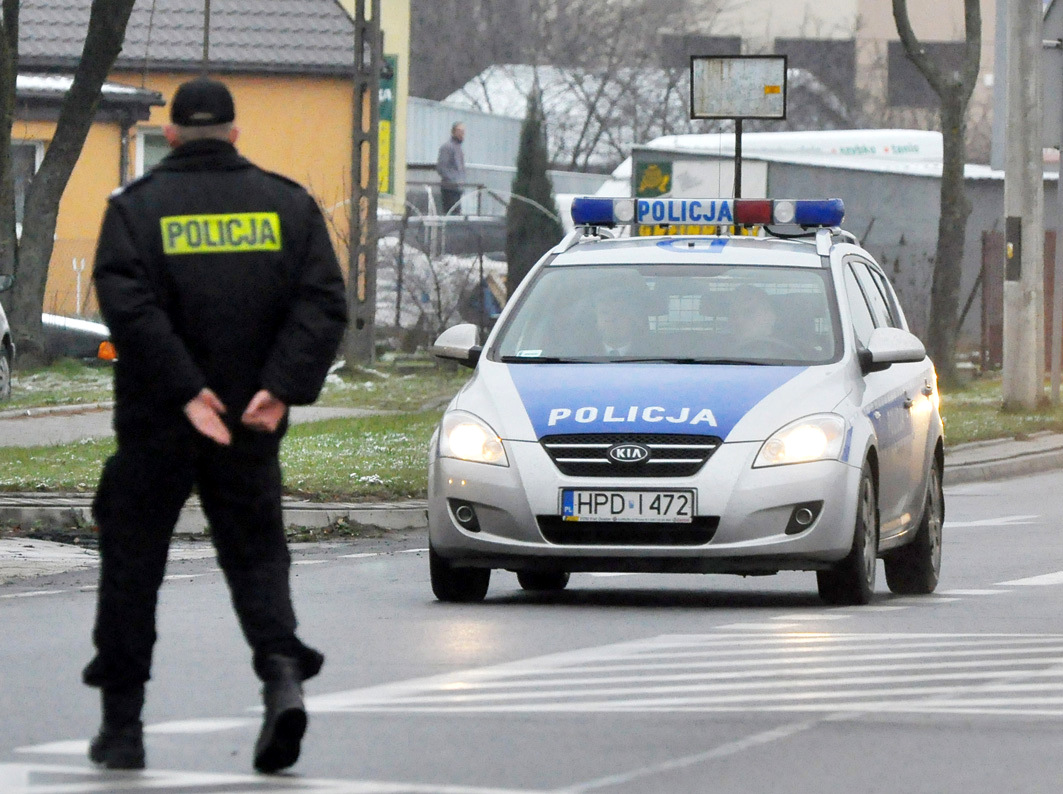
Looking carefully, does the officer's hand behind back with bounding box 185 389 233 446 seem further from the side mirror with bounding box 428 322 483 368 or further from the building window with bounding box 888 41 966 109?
the building window with bounding box 888 41 966 109

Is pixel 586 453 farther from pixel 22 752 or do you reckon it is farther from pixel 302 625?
pixel 22 752

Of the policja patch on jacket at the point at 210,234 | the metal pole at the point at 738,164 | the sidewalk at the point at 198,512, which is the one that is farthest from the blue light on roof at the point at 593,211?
the metal pole at the point at 738,164

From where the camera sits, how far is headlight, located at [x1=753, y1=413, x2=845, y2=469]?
10.1 m

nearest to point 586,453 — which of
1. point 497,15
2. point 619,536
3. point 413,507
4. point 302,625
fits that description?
point 619,536

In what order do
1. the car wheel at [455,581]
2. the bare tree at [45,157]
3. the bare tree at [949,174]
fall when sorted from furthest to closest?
the bare tree at [949,174] → the bare tree at [45,157] → the car wheel at [455,581]

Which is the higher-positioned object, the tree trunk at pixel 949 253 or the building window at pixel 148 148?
the building window at pixel 148 148

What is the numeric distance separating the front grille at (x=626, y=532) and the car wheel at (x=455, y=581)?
0.63 metres

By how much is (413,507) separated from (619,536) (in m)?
5.30

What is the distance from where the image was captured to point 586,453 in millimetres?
10102

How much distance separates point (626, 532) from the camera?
10.1 meters

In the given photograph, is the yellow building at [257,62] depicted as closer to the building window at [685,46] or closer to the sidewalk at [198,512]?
the building window at [685,46]

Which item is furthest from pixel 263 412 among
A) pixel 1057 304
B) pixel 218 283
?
pixel 1057 304

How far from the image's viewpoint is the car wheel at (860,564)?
10.4m

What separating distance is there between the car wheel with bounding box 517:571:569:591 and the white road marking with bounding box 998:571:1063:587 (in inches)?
83.7
